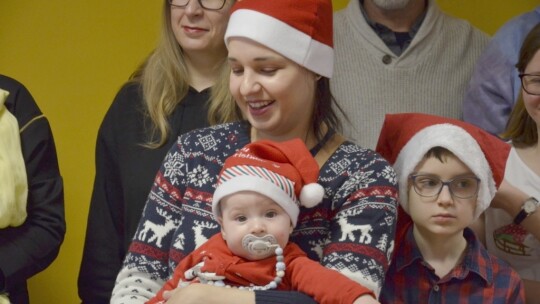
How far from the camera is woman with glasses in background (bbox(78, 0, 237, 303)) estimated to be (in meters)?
2.52

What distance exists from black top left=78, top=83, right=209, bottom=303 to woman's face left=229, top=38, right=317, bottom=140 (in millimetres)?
542

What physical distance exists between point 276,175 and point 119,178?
84 cm

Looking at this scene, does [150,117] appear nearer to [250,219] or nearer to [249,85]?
[249,85]

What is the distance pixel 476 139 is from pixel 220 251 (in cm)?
72

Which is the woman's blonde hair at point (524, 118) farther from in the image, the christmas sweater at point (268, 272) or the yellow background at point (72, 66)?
the yellow background at point (72, 66)

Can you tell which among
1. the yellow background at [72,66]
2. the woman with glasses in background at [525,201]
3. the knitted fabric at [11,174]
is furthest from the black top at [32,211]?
the woman with glasses in background at [525,201]

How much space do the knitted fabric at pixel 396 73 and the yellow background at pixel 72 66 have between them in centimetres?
89

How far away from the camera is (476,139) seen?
223 centimetres

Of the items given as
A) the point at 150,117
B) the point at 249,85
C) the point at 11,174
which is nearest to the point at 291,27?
the point at 249,85

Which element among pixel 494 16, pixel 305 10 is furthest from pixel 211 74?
pixel 494 16

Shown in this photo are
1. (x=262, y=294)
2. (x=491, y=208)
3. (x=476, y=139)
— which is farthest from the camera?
(x=491, y=208)

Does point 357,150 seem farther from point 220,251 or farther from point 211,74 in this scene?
point 211,74

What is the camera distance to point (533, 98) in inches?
93.6

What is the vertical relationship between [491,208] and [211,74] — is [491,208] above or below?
below
